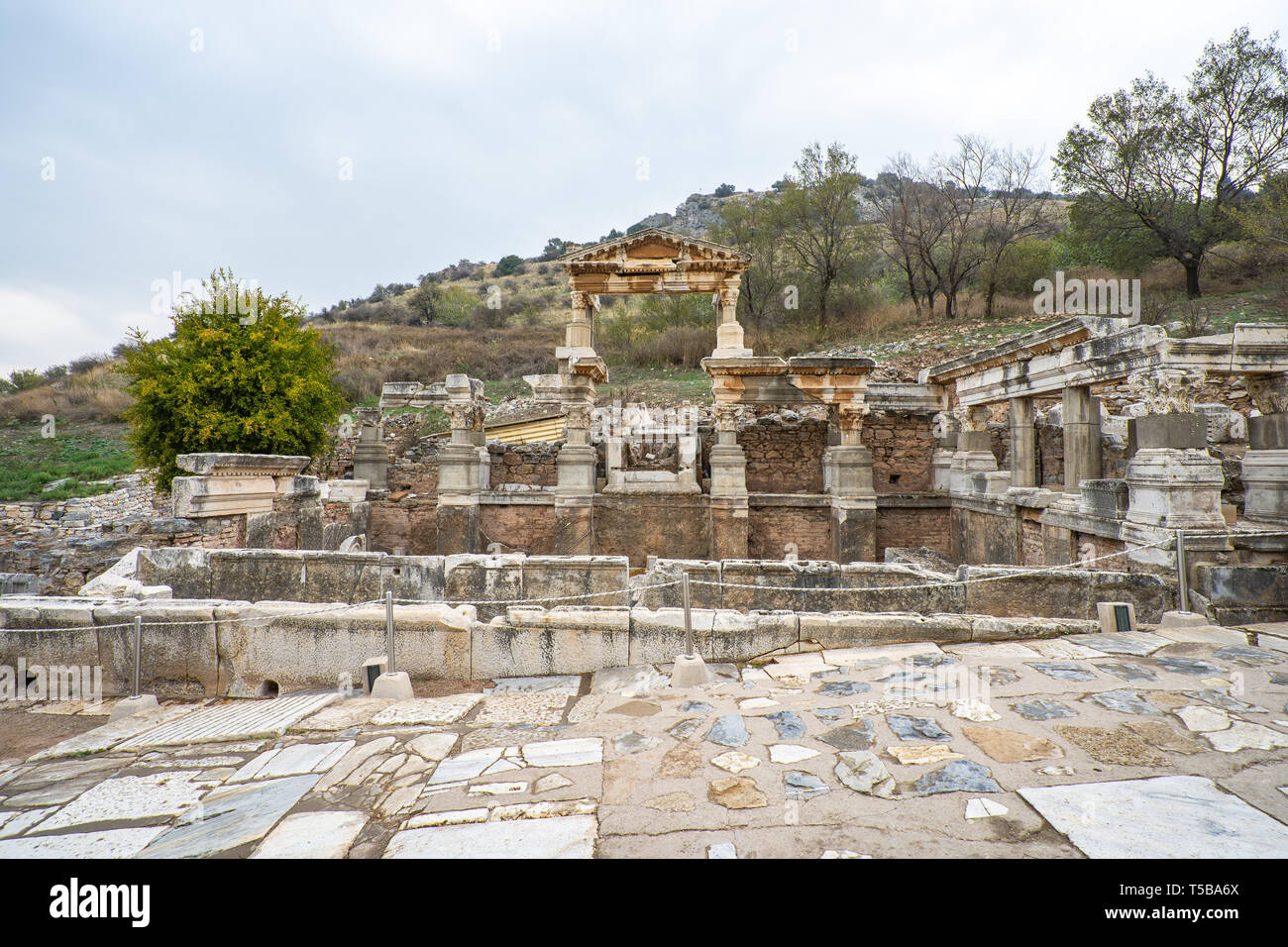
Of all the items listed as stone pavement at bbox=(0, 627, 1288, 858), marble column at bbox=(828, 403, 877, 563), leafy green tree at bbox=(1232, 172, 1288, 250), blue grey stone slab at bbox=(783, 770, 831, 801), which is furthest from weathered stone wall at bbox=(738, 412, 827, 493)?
leafy green tree at bbox=(1232, 172, 1288, 250)

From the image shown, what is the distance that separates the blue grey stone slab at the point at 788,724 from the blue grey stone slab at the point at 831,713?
15 cm

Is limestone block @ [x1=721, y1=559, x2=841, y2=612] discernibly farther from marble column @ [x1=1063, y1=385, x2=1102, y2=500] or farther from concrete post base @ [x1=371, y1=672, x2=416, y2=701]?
marble column @ [x1=1063, y1=385, x2=1102, y2=500]

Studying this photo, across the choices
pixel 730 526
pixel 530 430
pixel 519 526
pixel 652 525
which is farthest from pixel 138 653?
pixel 530 430

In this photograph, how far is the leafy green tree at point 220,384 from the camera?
34.9ft

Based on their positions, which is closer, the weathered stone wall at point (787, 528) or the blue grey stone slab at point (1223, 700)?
the blue grey stone slab at point (1223, 700)

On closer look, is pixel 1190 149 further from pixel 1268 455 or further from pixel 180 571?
pixel 180 571

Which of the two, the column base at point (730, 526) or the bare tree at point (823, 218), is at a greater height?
the bare tree at point (823, 218)

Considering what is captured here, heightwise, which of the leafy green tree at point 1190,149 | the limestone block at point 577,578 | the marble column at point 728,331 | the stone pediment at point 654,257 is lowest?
the limestone block at point 577,578

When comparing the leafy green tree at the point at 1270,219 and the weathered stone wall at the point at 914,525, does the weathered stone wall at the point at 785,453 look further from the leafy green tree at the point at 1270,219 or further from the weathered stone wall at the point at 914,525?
the leafy green tree at the point at 1270,219

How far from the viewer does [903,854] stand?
2.29 m

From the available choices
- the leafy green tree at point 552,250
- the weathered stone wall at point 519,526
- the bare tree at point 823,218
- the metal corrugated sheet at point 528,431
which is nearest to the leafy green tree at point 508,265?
the leafy green tree at point 552,250

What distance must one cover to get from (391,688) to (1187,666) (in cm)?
626

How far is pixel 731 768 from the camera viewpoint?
3.14m

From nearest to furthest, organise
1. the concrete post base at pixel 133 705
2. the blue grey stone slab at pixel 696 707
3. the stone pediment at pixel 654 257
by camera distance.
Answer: the blue grey stone slab at pixel 696 707 → the concrete post base at pixel 133 705 → the stone pediment at pixel 654 257
